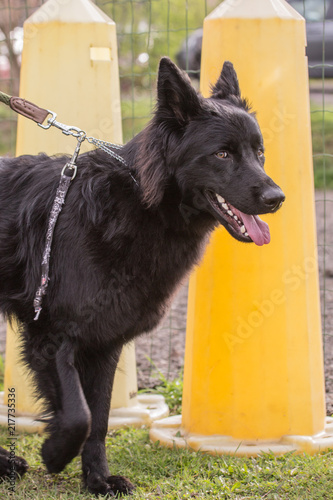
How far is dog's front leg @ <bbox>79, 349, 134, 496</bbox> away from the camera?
2.86 m

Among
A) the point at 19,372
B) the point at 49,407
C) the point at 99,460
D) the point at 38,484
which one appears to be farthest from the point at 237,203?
the point at 19,372

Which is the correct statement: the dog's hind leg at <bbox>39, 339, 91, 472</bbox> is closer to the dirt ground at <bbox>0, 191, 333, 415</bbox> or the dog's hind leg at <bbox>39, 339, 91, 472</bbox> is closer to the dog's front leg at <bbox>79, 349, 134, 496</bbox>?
the dog's front leg at <bbox>79, 349, 134, 496</bbox>

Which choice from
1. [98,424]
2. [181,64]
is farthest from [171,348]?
[181,64]

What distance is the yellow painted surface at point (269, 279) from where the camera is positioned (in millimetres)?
3023

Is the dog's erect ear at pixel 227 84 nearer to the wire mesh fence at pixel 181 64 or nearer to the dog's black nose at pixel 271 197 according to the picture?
the dog's black nose at pixel 271 197

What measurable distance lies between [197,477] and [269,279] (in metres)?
1.03

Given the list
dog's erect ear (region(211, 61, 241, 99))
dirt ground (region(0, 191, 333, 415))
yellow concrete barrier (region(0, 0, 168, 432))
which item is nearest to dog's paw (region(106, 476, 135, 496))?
yellow concrete barrier (region(0, 0, 168, 432))

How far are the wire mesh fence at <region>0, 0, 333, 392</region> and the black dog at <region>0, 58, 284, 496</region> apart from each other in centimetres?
128

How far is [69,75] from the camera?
349cm

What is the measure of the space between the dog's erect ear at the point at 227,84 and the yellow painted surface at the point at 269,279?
6.7 inches

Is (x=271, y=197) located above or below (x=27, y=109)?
below

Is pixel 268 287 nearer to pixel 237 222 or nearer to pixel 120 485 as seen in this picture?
pixel 237 222

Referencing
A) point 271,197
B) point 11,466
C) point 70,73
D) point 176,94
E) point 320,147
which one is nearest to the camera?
point 271,197

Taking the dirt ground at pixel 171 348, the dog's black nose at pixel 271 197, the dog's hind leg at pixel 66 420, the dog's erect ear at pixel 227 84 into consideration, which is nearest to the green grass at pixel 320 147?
the dirt ground at pixel 171 348
